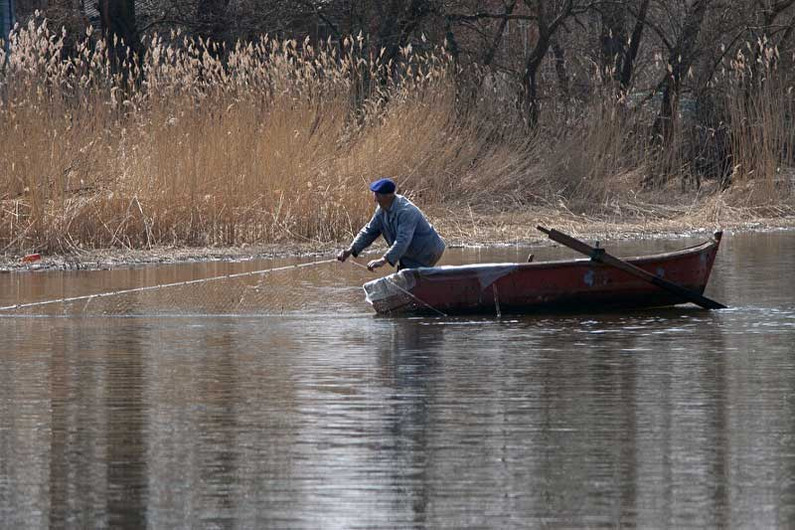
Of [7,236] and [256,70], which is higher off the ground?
[256,70]

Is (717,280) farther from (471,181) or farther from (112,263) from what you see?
(471,181)

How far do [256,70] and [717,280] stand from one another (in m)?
6.50

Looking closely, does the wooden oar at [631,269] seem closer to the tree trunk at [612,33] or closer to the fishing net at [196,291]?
the fishing net at [196,291]

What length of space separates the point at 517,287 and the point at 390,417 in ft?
17.1

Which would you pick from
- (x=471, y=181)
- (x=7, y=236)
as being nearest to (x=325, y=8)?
(x=471, y=181)

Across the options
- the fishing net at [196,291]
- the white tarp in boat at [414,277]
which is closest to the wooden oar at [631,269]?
the white tarp in boat at [414,277]

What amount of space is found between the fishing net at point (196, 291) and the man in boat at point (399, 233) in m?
0.55

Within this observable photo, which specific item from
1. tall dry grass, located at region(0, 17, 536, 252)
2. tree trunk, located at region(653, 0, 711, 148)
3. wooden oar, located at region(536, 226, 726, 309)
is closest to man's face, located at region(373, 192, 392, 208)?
wooden oar, located at region(536, 226, 726, 309)

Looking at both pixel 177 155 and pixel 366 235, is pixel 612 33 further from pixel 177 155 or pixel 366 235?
pixel 366 235

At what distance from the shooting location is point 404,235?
14023 mm

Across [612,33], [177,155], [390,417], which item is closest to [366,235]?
[390,417]

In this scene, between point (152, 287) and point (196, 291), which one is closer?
point (196, 291)

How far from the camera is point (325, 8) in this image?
31031 mm

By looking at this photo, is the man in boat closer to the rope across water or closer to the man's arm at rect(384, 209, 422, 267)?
the man's arm at rect(384, 209, 422, 267)
